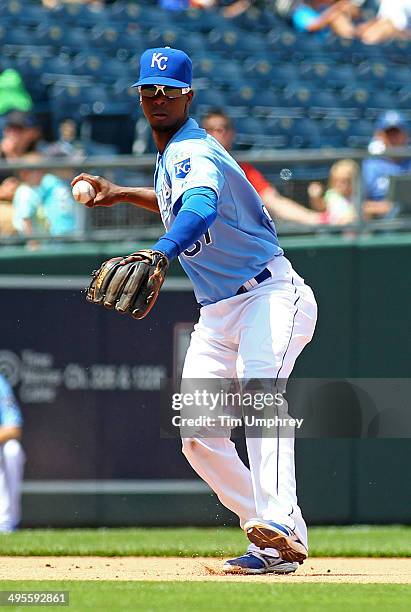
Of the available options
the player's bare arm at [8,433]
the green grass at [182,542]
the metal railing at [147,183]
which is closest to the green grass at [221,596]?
the green grass at [182,542]

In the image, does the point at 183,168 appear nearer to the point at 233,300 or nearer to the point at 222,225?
the point at 222,225

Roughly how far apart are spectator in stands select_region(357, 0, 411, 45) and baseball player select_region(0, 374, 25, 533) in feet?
22.3

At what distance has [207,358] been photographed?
16.0 ft

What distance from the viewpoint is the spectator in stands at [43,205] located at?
7.50 m

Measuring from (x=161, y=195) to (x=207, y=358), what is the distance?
67cm

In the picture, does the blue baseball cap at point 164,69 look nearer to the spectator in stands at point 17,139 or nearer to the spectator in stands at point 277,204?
the spectator in stands at point 277,204

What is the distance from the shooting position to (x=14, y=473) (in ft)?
24.3

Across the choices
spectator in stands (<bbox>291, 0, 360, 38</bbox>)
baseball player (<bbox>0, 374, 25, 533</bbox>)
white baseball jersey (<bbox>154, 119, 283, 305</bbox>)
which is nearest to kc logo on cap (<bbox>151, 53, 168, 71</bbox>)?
white baseball jersey (<bbox>154, 119, 283, 305</bbox>)

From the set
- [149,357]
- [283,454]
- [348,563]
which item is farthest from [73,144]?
[283,454]

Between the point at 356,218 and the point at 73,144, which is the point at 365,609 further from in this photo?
the point at 73,144

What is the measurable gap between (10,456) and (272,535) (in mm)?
3301

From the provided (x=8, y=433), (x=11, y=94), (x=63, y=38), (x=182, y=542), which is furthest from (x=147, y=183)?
(x=63, y=38)

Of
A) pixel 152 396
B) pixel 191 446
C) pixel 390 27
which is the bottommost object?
pixel 191 446

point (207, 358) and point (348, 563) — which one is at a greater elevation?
point (207, 358)
